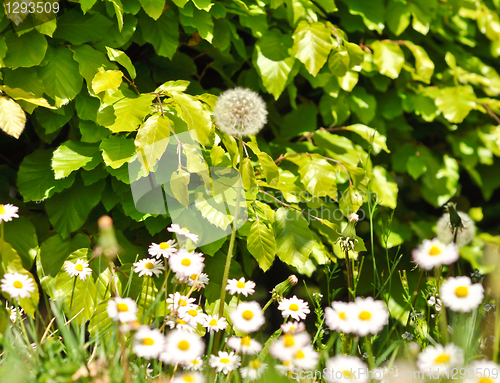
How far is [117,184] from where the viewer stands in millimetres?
1006

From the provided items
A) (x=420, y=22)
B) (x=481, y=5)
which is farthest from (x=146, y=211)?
(x=481, y=5)

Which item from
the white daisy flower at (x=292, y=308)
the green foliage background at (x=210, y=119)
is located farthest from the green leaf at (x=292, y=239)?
the white daisy flower at (x=292, y=308)

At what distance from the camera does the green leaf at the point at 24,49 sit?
0.92m

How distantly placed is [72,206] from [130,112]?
0.35m

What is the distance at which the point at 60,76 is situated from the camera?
0.96m

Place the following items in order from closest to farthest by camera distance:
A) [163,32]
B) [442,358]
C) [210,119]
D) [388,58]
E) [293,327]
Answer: [442,358] → [293,327] → [210,119] → [163,32] → [388,58]

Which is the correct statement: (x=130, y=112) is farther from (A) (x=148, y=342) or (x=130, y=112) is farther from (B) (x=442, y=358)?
(B) (x=442, y=358)

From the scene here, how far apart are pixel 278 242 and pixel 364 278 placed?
24.7 inches

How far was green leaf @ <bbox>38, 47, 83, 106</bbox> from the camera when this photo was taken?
3.14ft

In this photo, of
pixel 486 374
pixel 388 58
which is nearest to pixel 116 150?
pixel 486 374

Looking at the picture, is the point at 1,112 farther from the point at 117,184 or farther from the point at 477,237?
the point at 477,237

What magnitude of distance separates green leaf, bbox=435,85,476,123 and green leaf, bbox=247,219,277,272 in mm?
855

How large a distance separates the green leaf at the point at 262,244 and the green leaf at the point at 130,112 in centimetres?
37

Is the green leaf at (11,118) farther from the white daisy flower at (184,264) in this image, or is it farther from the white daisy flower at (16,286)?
the white daisy flower at (184,264)
